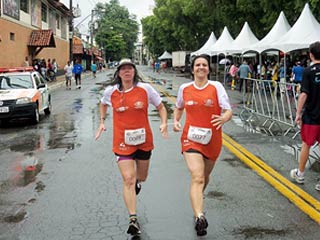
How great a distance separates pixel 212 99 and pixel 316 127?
2.16 m

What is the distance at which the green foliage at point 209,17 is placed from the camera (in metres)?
25.8

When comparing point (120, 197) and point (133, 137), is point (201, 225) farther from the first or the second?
point (120, 197)

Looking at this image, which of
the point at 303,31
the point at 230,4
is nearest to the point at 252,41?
the point at 230,4

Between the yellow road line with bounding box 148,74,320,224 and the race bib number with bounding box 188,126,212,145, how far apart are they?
151 centimetres

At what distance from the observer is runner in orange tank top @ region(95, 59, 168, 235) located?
488cm

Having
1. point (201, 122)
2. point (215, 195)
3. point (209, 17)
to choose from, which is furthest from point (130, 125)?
point (209, 17)

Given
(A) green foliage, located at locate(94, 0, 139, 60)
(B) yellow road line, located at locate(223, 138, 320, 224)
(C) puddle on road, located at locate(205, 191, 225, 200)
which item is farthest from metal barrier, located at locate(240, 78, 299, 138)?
(A) green foliage, located at locate(94, 0, 139, 60)

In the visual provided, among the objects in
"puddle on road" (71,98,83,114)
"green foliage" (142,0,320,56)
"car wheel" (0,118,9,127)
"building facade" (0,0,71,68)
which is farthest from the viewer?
"building facade" (0,0,71,68)

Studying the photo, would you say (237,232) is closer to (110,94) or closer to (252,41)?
(110,94)

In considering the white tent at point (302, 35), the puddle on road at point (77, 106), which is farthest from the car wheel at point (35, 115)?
the white tent at point (302, 35)

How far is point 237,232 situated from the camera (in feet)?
15.9

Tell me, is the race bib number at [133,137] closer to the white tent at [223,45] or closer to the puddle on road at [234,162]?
the puddle on road at [234,162]

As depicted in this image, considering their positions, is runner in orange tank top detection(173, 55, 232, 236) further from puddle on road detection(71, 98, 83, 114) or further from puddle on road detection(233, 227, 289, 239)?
puddle on road detection(71, 98, 83, 114)

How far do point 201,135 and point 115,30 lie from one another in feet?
405
